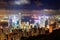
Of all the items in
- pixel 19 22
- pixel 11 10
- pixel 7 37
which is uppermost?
pixel 11 10

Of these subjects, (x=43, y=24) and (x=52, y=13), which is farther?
(x=52, y=13)

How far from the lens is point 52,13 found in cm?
156

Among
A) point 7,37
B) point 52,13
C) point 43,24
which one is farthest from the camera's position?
point 52,13

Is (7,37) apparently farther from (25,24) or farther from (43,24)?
(43,24)

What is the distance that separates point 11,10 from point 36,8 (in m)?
0.26

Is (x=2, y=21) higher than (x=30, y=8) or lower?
lower

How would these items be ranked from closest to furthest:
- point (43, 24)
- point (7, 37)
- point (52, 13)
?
point (7, 37) → point (43, 24) → point (52, 13)

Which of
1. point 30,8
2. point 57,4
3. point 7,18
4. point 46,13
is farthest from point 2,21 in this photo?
point 57,4

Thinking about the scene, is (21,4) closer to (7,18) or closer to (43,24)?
(7,18)

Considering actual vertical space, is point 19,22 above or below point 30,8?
below

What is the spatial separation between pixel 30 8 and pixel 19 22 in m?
0.22

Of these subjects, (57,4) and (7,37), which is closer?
(7,37)

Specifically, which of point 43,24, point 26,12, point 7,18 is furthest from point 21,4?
point 43,24

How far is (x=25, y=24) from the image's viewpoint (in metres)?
1.46
